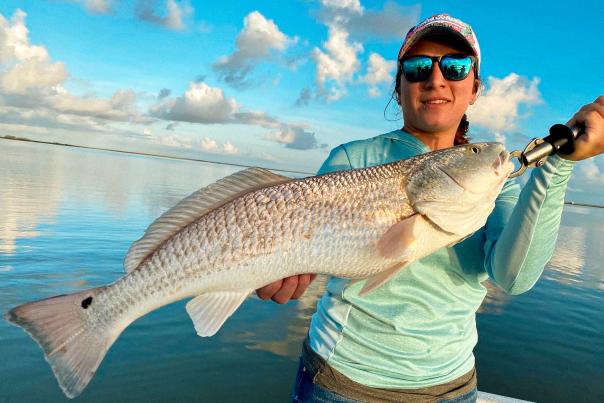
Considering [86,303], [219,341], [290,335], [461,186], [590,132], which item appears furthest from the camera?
[290,335]

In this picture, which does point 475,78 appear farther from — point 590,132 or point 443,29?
point 590,132

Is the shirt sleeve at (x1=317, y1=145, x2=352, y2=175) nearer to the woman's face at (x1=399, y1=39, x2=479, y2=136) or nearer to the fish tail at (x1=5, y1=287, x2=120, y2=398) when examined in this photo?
the woman's face at (x1=399, y1=39, x2=479, y2=136)

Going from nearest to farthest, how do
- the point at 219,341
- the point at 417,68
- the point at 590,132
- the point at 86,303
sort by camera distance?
the point at 590,132
the point at 86,303
the point at 417,68
the point at 219,341

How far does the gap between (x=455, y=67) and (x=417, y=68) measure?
275 millimetres

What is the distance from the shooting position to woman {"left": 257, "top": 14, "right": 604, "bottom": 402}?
8.14 feet

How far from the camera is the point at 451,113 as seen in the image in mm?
3309

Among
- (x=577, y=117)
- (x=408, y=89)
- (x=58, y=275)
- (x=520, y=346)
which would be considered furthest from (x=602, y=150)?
(x=58, y=275)

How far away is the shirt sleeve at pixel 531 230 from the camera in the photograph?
239 centimetres

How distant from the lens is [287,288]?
2.88 meters

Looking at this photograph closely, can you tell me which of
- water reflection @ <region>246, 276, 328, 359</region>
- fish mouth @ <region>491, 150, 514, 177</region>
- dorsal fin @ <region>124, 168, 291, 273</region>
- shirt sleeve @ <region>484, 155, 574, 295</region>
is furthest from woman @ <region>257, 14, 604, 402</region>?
water reflection @ <region>246, 276, 328, 359</region>

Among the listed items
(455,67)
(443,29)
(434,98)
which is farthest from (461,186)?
(443,29)

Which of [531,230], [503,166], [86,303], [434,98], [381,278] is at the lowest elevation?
[86,303]

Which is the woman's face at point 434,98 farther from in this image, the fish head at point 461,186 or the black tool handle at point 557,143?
the black tool handle at point 557,143

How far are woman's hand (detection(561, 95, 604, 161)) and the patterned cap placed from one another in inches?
45.9
